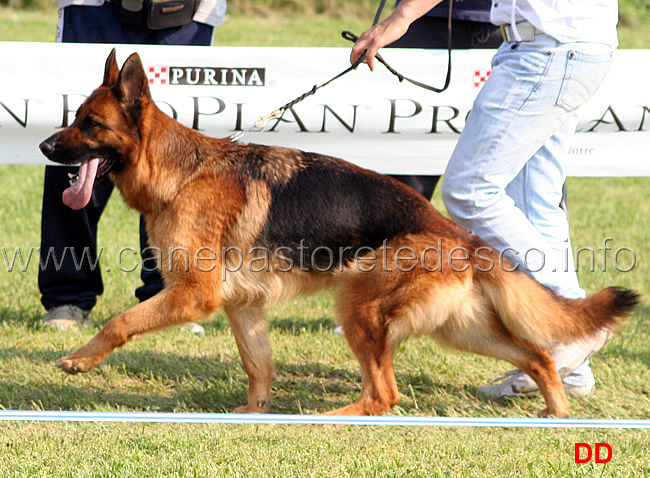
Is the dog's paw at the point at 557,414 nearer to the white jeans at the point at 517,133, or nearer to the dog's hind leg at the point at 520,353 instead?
the dog's hind leg at the point at 520,353

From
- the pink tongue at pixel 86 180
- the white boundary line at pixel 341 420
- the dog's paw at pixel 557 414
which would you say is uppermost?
the pink tongue at pixel 86 180

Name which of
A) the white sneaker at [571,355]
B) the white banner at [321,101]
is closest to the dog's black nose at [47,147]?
the white banner at [321,101]

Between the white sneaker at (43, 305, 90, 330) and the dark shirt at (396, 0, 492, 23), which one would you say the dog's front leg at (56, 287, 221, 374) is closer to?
the white sneaker at (43, 305, 90, 330)

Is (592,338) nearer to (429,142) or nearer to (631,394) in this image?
(631,394)

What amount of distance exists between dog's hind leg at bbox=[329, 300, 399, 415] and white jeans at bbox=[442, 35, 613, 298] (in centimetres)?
64

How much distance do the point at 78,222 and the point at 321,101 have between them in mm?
1793

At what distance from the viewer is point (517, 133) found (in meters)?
3.51

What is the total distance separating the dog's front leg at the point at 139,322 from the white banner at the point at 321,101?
203 cm

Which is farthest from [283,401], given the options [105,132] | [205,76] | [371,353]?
[205,76]

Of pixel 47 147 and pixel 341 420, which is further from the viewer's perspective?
pixel 47 147

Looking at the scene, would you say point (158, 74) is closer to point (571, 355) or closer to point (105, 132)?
point (105, 132)

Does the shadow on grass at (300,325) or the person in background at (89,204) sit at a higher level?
the person in background at (89,204)

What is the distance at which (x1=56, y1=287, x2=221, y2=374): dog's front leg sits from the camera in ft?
11.7

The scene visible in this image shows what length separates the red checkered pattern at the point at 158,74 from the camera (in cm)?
529
